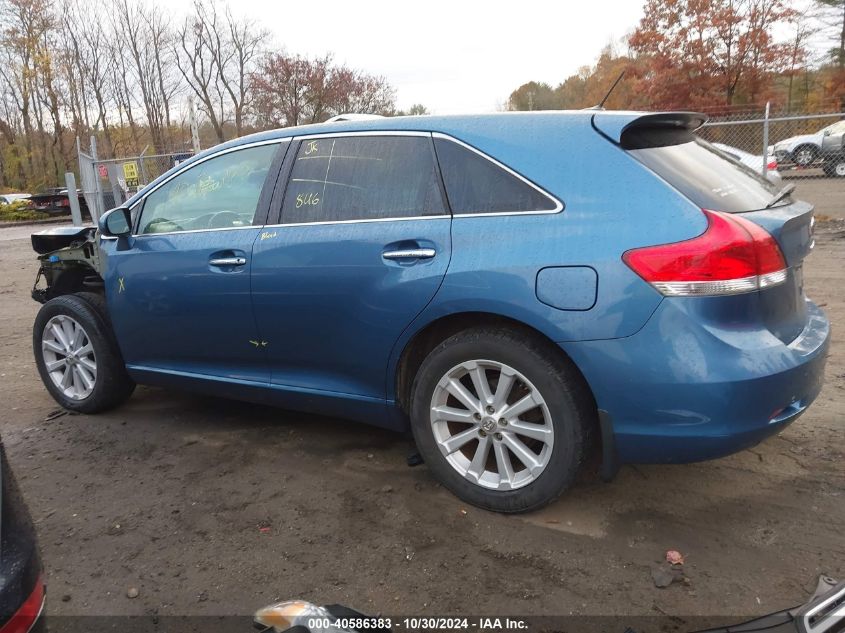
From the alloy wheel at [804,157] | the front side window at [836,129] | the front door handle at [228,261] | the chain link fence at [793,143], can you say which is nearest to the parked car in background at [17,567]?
the front door handle at [228,261]

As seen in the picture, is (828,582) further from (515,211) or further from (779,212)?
(515,211)

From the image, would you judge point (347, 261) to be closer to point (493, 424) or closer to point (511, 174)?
point (511, 174)

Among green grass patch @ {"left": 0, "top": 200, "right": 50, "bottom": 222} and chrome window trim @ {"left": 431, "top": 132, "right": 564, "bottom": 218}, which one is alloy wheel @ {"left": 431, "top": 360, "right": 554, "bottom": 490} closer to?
chrome window trim @ {"left": 431, "top": 132, "right": 564, "bottom": 218}

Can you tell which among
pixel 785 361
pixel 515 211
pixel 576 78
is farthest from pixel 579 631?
pixel 576 78

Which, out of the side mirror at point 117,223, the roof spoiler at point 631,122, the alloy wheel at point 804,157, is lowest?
the alloy wheel at point 804,157

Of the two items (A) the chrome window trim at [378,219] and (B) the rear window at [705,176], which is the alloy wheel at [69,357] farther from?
(B) the rear window at [705,176]

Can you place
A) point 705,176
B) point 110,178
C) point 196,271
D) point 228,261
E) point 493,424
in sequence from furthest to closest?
point 110,178, point 196,271, point 228,261, point 493,424, point 705,176

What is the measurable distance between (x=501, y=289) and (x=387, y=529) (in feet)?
3.70

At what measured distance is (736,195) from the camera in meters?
2.78

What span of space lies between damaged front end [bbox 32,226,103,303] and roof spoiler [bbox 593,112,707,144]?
3316mm

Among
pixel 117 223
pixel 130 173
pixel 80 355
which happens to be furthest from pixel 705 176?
pixel 130 173

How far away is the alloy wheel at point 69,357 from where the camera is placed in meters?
4.47

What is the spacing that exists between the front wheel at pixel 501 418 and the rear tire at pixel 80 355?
2298 millimetres

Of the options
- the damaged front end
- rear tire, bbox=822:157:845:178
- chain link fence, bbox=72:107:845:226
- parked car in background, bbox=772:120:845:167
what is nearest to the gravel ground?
the damaged front end
